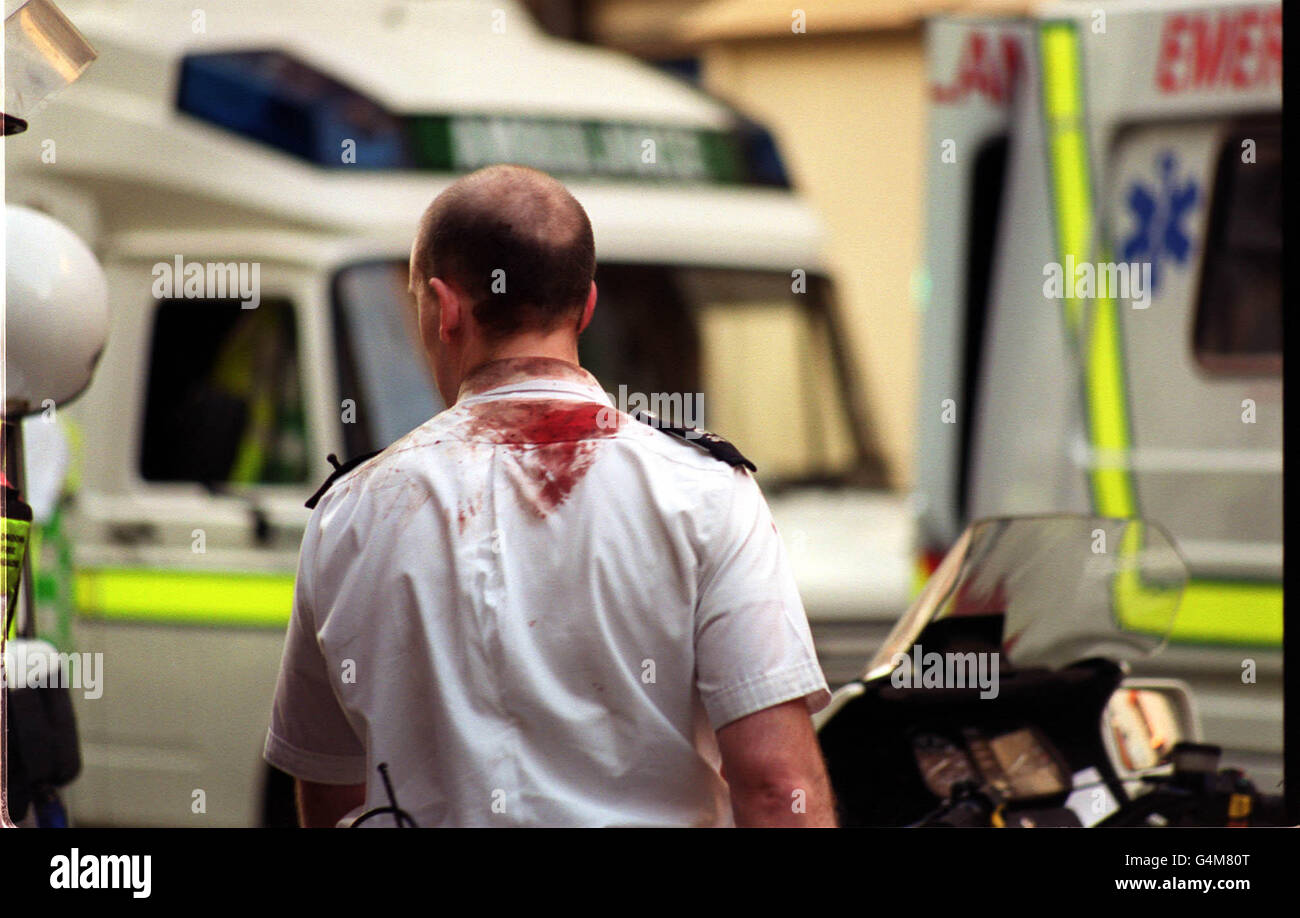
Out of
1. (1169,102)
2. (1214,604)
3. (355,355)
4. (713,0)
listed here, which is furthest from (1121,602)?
(713,0)

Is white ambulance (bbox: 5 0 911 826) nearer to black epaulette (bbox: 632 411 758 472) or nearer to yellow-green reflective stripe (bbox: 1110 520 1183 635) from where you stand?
yellow-green reflective stripe (bbox: 1110 520 1183 635)

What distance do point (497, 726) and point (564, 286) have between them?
1.58ft

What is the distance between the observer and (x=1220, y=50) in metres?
4.73

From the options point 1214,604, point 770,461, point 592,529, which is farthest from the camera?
point 770,461

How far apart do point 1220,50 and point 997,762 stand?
2839 mm

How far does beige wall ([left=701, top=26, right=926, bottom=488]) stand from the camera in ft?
34.3

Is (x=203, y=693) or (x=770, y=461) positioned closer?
(x=203, y=693)

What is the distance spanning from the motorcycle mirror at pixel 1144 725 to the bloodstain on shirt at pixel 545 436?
101cm

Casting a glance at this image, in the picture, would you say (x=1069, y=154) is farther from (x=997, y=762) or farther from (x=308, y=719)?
(x=308, y=719)

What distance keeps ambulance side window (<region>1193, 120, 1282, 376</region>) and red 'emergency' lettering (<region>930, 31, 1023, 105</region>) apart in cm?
62

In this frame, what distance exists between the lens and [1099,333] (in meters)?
4.88

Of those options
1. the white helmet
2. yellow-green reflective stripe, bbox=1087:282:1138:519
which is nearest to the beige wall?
yellow-green reflective stripe, bbox=1087:282:1138:519

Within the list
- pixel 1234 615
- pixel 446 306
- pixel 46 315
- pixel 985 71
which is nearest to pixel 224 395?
pixel 985 71

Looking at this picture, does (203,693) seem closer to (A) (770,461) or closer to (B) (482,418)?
(A) (770,461)
